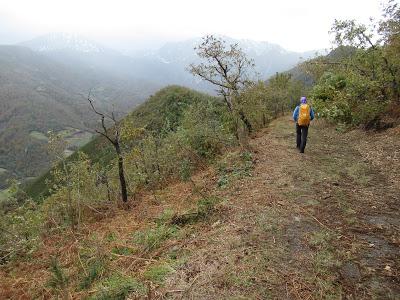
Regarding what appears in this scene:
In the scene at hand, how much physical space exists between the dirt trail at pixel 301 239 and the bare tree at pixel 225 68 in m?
6.91

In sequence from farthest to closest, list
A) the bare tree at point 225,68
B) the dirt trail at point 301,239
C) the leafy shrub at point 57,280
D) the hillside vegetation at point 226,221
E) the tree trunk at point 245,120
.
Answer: the tree trunk at point 245,120, the bare tree at point 225,68, the leafy shrub at point 57,280, the hillside vegetation at point 226,221, the dirt trail at point 301,239

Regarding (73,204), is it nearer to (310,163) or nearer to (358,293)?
(310,163)

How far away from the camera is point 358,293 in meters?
4.46

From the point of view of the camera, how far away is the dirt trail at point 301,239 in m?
4.62

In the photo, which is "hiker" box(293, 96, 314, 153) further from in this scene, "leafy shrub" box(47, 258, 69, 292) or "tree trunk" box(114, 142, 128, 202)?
"leafy shrub" box(47, 258, 69, 292)

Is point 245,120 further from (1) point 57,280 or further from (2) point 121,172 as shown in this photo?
(1) point 57,280

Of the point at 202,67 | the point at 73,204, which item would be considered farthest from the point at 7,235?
the point at 202,67

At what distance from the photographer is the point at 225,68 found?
56.0 feet

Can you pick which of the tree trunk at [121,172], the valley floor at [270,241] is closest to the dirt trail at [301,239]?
the valley floor at [270,241]

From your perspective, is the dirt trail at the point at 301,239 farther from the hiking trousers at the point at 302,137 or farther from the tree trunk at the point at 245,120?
the tree trunk at the point at 245,120

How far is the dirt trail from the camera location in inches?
182

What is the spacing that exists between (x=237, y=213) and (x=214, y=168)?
157 inches

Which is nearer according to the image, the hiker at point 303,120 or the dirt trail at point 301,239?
the dirt trail at point 301,239

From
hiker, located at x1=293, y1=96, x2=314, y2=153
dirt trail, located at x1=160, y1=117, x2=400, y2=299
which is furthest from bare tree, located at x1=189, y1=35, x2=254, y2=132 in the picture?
dirt trail, located at x1=160, y1=117, x2=400, y2=299
